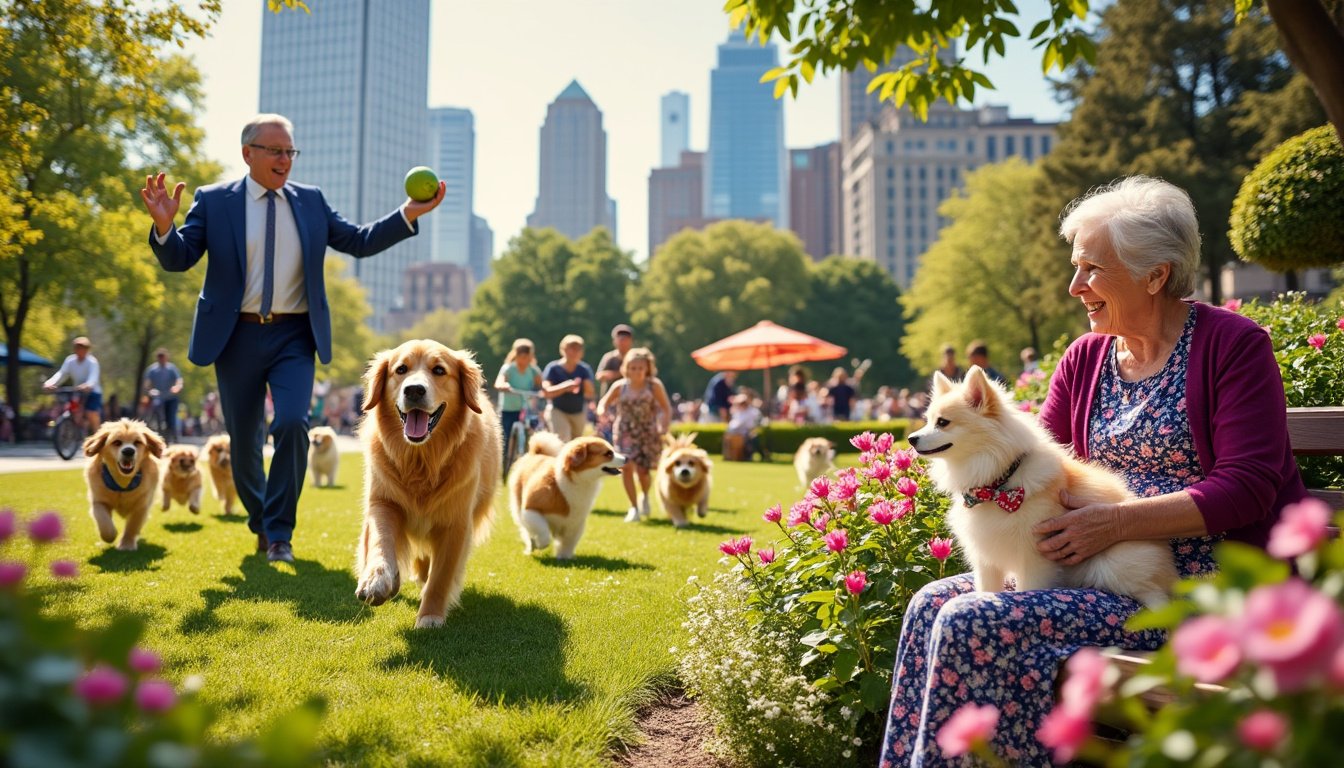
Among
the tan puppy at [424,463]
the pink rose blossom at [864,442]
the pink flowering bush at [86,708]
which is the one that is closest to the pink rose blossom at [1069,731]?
the pink flowering bush at [86,708]

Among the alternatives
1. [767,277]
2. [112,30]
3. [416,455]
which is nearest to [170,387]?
[112,30]

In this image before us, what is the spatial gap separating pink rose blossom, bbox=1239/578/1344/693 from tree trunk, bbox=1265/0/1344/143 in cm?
411

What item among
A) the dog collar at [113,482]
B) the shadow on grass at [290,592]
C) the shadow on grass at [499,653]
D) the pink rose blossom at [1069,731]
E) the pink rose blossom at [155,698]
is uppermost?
the pink rose blossom at [155,698]

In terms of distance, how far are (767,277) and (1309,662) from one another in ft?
210

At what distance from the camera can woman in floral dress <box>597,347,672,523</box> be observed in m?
11.1

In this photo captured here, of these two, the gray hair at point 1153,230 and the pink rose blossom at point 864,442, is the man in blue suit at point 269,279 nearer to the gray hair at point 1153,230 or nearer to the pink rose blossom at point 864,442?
the pink rose blossom at point 864,442

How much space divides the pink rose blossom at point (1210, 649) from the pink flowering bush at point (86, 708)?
913mm

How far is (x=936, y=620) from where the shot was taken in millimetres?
2592


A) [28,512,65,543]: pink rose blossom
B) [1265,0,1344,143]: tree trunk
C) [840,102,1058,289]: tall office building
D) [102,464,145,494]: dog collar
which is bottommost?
[102,464,145,494]: dog collar

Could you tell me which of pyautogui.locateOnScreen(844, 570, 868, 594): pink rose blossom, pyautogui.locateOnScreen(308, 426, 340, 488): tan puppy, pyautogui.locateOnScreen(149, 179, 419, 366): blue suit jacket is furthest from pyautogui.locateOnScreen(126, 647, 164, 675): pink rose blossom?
pyautogui.locateOnScreen(308, 426, 340, 488): tan puppy

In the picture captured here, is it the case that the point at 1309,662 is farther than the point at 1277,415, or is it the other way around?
the point at 1277,415

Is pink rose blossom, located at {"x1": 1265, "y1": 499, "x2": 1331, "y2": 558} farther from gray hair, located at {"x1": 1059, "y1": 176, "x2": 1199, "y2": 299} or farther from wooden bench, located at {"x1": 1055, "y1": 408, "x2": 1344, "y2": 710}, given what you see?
wooden bench, located at {"x1": 1055, "y1": 408, "x2": 1344, "y2": 710}

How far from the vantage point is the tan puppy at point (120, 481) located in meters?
7.44

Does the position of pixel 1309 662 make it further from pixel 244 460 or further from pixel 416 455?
pixel 244 460
